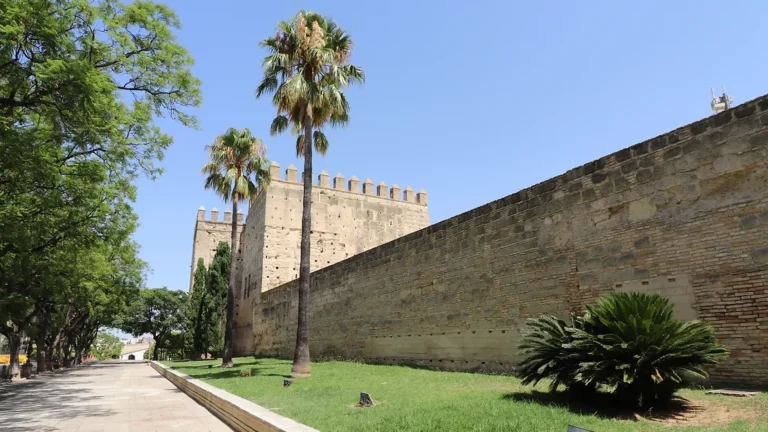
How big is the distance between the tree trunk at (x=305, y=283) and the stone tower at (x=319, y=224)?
59.3 ft

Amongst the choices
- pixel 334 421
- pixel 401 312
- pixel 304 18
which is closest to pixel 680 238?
pixel 334 421

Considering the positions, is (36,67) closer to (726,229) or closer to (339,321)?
(726,229)

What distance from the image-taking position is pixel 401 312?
15578 millimetres

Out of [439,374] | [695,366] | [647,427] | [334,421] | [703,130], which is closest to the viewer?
[647,427]

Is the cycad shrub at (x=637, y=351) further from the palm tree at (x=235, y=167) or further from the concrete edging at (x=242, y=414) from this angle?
the palm tree at (x=235, y=167)

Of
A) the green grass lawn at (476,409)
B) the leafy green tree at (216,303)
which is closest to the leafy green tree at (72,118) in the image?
the green grass lawn at (476,409)

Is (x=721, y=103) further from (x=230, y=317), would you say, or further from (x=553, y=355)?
(x=230, y=317)

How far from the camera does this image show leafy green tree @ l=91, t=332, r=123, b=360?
341ft

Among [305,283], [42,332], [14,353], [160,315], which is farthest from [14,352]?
[160,315]

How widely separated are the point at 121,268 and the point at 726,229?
3566 cm

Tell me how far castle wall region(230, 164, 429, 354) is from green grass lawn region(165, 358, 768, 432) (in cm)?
2299

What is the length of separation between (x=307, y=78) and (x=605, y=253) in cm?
1115

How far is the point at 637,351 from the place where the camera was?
5781mm

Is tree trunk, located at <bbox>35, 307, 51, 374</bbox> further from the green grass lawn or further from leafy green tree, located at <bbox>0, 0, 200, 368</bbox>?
the green grass lawn
